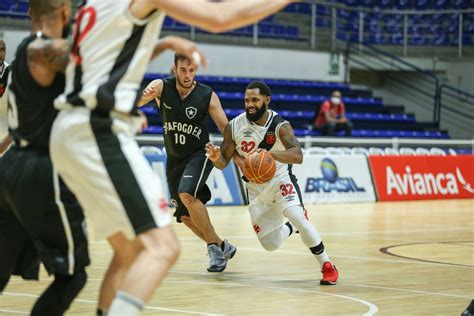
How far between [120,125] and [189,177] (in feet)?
15.8

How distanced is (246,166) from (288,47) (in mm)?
17834

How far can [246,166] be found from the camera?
8.79 metres

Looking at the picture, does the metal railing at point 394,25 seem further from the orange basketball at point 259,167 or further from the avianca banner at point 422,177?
the orange basketball at point 259,167

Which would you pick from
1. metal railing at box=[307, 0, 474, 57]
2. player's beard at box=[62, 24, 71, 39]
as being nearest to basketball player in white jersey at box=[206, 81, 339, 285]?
player's beard at box=[62, 24, 71, 39]

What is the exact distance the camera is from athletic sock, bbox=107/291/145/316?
13.8ft

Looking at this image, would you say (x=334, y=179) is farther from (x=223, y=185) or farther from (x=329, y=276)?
(x=329, y=276)

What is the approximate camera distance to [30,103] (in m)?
4.96

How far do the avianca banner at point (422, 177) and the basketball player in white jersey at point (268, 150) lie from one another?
405 inches

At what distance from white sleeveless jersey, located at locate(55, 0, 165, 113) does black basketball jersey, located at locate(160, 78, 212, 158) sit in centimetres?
494

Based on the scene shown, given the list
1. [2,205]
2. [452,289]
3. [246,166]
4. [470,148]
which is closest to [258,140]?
[246,166]

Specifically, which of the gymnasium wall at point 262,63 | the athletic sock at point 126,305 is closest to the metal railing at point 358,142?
the gymnasium wall at point 262,63

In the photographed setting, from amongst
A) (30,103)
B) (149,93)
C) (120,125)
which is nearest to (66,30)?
(30,103)

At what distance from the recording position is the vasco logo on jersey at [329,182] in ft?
60.4

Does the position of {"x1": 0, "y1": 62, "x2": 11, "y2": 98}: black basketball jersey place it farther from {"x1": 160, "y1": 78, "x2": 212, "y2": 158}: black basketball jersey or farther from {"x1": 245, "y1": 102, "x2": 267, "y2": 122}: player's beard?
{"x1": 245, "y1": 102, "x2": 267, "y2": 122}: player's beard
